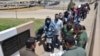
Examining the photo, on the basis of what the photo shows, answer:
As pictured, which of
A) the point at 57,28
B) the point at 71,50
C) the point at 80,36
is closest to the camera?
the point at 71,50

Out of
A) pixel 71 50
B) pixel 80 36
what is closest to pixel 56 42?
pixel 80 36

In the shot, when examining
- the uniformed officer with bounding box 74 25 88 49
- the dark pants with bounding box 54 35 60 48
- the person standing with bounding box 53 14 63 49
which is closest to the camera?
the uniformed officer with bounding box 74 25 88 49

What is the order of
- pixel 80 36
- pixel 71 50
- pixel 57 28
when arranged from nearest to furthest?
pixel 71 50 → pixel 80 36 → pixel 57 28

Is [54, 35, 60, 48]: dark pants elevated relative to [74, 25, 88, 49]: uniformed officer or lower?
lower

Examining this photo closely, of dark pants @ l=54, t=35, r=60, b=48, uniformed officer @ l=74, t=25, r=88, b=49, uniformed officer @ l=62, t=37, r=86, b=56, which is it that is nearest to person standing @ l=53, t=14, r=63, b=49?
dark pants @ l=54, t=35, r=60, b=48

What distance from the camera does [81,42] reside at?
A: 31.0ft

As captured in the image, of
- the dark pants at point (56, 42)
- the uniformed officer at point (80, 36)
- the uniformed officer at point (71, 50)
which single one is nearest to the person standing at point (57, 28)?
the dark pants at point (56, 42)

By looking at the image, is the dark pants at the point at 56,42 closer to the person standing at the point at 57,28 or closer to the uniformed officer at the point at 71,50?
the person standing at the point at 57,28

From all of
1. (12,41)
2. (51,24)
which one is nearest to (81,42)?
(12,41)

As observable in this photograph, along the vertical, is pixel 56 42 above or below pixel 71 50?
below

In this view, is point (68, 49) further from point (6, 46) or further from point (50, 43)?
point (50, 43)

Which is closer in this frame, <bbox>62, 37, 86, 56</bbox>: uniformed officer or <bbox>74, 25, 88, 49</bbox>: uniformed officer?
<bbox>62, 37, 86, 56</bbox>: uniformed officer

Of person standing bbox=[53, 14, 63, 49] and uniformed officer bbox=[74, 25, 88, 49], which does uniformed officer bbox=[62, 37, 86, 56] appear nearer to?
uniformed officer bbox=[74, 25, 88, 49]

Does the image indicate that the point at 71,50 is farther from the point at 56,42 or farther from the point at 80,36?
the point at 56,42
